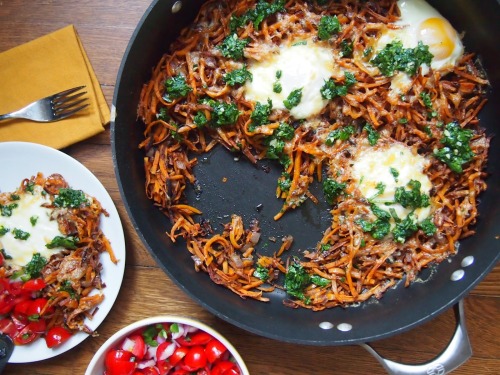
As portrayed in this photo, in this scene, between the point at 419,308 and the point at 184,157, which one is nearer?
the point at 419,308

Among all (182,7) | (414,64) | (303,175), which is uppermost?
(414,64)

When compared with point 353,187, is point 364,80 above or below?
above

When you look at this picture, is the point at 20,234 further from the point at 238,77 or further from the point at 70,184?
the point at 238,77

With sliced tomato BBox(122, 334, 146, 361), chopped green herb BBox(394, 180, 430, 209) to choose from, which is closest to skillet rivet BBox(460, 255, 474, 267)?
chopped green herb BBox(394, 180, 430, 209)

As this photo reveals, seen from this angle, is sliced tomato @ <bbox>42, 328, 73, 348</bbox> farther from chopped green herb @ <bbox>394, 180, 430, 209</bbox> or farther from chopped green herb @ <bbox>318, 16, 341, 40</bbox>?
chopped green herb @ <bbox>318, 16, 341, 40</bbox>

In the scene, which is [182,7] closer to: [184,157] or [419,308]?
[184,157]

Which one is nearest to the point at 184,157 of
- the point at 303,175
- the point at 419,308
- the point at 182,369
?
the point at 303,175
